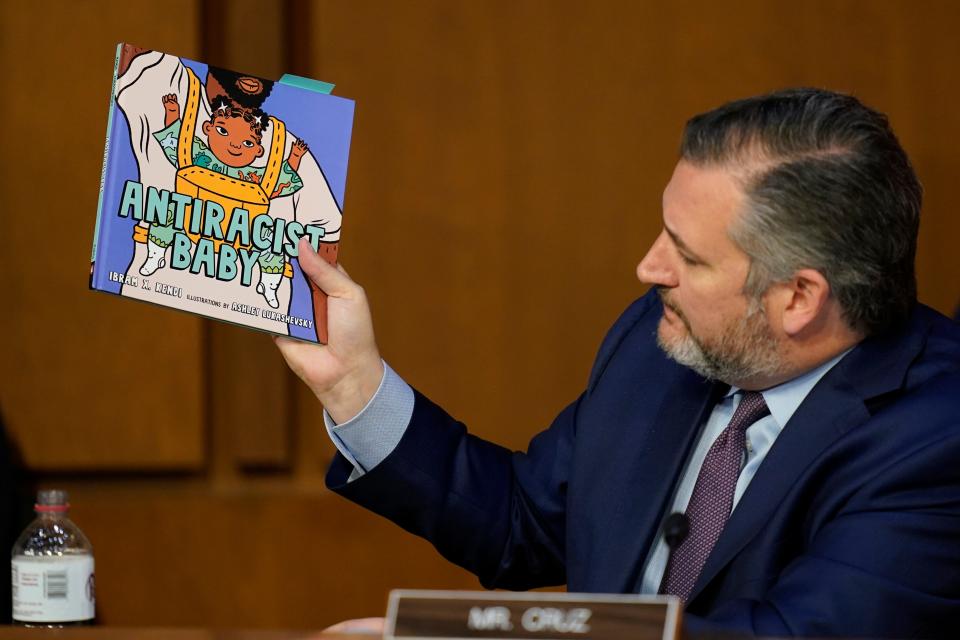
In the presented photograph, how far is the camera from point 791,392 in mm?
1846

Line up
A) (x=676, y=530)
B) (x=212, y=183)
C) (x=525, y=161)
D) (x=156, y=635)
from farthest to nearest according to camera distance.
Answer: (x=525, y=161), (x=212, y=183), (x=676, y=530), (x=156, y=635)

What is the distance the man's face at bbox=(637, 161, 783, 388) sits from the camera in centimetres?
179

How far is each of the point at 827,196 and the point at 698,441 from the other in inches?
15.4

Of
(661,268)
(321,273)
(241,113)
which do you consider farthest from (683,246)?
(241,113)

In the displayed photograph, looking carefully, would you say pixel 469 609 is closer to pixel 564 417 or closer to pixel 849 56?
pixel 564 417

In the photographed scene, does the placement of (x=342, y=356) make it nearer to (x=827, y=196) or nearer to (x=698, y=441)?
(x=698, y=441)

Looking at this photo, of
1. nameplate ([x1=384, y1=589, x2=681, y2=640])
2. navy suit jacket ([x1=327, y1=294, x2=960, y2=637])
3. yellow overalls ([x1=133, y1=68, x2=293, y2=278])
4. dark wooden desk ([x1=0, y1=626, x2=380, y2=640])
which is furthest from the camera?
yellow overalls ([x1=133, y1=68, x2=293, y2=278])

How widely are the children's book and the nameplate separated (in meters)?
0.66

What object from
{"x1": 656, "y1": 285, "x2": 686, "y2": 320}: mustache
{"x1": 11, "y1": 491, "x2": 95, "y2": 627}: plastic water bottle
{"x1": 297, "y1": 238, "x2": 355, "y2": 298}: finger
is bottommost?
{"x1": 11, "y1": 491, "x2": 95, "y2": 627}: plastic water bottle

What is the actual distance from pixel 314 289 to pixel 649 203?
1190mm

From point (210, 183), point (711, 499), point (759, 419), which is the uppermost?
point (210, 183)

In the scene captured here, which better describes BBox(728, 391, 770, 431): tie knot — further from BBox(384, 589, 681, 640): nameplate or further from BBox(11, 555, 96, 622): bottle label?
BBox(11, 555, 96, 622): bottle label

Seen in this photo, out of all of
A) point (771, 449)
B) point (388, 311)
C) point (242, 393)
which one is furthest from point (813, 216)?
point (242, 393)

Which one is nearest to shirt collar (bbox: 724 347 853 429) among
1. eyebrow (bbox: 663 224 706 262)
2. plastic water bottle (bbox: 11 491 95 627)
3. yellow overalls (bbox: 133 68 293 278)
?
eyebrow (bbox: 663 224 706 262)
